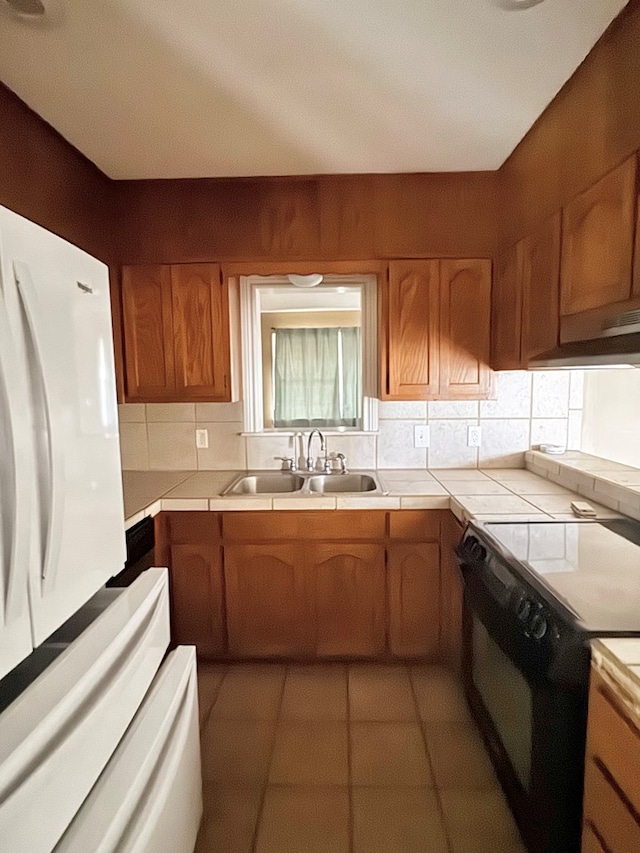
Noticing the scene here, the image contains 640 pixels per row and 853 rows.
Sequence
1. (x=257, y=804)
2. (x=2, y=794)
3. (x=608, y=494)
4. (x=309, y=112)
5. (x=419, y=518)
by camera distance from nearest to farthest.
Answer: (x=2, y=794) < (x=257, y=804) < (x=309, y=112) < (x=608, y=494) < (x=419, y=518)

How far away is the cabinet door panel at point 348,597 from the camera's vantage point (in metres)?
2.25

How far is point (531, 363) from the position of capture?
188 centimetres

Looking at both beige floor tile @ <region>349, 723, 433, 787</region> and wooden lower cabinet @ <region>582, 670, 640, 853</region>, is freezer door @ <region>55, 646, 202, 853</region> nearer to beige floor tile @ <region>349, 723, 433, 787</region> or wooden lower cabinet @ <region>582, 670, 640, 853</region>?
beige floor tile @ <region>349, 723, 433, 787</region>

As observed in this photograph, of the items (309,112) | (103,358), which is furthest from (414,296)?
(103,358)

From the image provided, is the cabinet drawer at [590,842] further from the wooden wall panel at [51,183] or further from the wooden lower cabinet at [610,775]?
the wooden wall panel at [51,183]

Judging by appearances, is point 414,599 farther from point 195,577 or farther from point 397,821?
point 195,577

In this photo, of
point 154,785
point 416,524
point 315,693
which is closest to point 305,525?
point 416,524

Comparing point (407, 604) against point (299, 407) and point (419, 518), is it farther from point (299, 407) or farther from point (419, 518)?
point (299, 407)

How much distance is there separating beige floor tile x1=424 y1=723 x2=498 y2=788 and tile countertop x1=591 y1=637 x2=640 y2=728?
0.99m

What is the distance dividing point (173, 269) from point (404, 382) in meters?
1.29

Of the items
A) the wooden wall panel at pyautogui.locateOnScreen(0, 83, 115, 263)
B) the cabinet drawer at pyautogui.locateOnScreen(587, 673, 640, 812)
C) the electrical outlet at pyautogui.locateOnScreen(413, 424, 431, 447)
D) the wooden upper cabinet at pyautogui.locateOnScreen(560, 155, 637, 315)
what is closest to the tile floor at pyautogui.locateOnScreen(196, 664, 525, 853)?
the cabinet drawer at pyautogui.locateOnScreen(587, 673, 640, 812)

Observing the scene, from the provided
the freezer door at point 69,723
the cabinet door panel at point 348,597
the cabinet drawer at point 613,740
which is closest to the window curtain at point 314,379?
the cabinet door panel at point 348,597

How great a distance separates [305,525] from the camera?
7.36 feet

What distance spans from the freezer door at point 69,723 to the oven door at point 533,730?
91 cm
